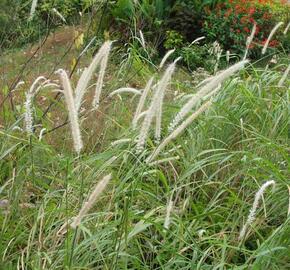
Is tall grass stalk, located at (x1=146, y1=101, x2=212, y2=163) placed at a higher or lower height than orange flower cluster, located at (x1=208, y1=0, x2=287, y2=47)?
higher

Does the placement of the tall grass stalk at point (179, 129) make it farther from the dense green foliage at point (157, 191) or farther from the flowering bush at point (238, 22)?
the flowering bush at point (238, 22)

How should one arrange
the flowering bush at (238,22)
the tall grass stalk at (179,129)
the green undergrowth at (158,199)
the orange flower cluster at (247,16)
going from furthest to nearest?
the orange flower cluster at (247,16) → the flowering bush at (238,22) → the green undergrowth at (158,199) → the tall grass stalk at (179,129)

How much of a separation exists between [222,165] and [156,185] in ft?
1.49

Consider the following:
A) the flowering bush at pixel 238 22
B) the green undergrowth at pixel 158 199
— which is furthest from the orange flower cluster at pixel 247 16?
the green undergrowth at pixel 158 199

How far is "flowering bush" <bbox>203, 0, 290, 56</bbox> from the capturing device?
7.97m

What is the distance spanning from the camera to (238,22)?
814 cm

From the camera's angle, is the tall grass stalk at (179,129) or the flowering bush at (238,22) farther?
the flowering bush at (238,22)

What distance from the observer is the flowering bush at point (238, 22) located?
7.97 metres

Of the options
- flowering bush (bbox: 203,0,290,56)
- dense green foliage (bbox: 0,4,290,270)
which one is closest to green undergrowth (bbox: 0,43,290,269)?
dense green foliage (bbox: 0,4,290,270)

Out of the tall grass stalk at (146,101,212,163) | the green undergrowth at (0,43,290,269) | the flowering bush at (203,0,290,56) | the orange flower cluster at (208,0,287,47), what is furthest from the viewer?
the orange flower cluster at (208,0,287,47)

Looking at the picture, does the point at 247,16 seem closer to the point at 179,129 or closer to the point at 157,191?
the point at 157,191

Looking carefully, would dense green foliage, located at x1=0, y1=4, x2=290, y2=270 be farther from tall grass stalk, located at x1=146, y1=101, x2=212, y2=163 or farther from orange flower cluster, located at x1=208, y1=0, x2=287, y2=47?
orange flower cluster, located at x1=208, y1=0, x2=287, y2=47

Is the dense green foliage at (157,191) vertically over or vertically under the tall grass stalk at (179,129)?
under

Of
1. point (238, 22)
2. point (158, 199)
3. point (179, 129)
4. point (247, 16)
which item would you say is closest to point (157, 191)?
point (158, 199)
